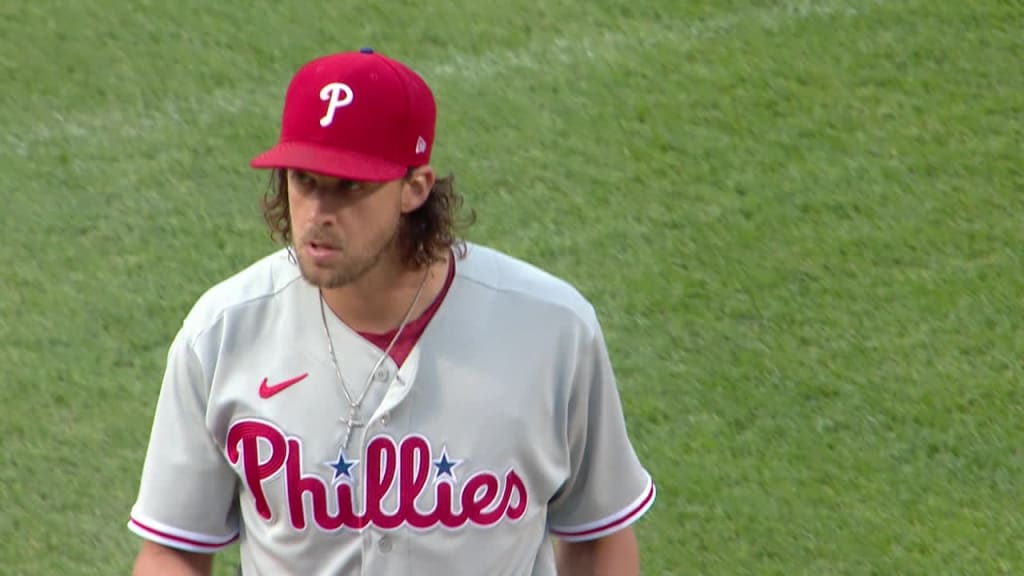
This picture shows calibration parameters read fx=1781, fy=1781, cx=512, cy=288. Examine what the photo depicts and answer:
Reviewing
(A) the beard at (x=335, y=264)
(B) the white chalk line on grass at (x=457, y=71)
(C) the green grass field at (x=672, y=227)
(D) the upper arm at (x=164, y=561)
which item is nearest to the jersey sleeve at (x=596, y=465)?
(A) the beard at (x=335, y=264)

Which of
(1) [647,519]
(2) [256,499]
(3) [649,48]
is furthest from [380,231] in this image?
(3) [649,48]

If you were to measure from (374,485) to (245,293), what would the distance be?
0.37 m

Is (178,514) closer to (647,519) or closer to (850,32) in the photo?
(647,519)

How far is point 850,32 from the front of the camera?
6.54 metres

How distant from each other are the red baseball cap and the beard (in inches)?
4.0

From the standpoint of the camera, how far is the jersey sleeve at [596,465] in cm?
285

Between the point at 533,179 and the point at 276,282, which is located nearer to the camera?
the point at 276,282

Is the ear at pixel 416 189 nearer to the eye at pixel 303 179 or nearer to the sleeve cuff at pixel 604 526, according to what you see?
the eye at pixel 303 179

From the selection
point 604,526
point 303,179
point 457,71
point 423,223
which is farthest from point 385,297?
point 457,71

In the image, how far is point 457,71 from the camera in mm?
6402

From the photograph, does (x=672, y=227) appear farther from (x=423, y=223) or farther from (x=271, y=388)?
(x=271, y=388)

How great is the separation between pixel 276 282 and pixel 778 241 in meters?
3.08

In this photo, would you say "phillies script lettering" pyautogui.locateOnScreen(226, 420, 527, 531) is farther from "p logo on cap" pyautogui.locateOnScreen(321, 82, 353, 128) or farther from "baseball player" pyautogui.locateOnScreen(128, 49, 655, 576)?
"p logo on cap" pyautogui.locateOnScreen(321, 82, 353, 128)

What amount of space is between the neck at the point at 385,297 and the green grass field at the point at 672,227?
198cm
